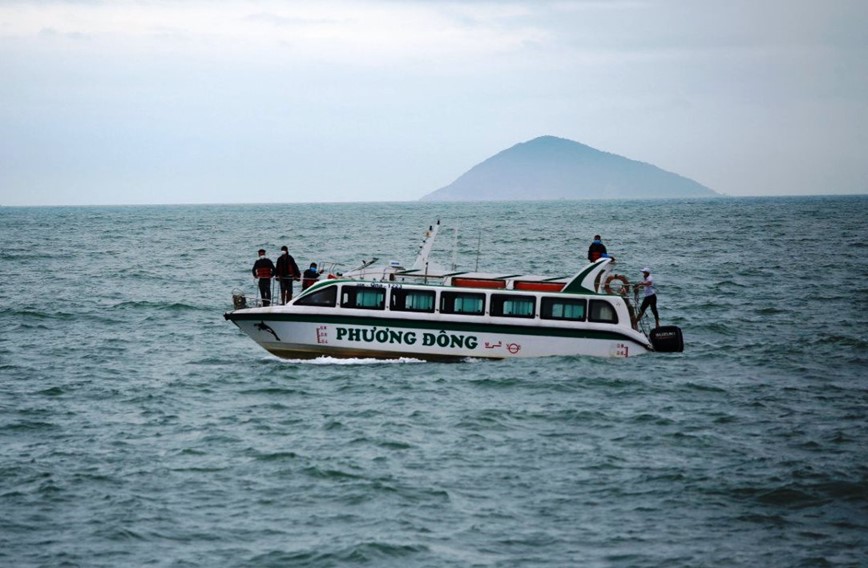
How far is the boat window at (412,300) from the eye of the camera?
96.6ft

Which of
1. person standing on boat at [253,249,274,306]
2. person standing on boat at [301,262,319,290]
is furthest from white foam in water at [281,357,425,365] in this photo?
person standing on boat at [253,249,274,306]

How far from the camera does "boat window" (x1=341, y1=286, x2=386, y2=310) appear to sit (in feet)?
96.8

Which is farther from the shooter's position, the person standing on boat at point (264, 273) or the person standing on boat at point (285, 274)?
the person standing on boat at point (264, 273)

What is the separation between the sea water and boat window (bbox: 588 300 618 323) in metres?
1.25

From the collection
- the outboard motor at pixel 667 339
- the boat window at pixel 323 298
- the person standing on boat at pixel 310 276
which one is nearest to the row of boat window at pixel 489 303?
the boat window at pixel 323 298

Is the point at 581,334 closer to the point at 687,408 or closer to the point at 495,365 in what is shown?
the point at 495,365

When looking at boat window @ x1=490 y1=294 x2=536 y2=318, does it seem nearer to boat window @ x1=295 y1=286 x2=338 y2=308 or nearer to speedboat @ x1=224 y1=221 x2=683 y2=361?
speedboat @ x1=224 y1=221 x2=683 y2=361

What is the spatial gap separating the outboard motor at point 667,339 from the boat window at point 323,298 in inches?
371

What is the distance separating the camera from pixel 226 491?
1909cm

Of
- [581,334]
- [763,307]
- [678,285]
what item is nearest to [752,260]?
[678,285]

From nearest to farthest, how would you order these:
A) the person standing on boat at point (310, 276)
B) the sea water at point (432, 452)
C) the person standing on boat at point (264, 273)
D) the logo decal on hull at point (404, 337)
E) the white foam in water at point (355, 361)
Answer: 1. the sea water at point (432, 452)
2. the logo decal on hull at point (404, 337)
3. the white foam in water at point (355, 361)
4. the person standing on boat at point (310, 276)
5. the person standing on boat at point (264, 273)

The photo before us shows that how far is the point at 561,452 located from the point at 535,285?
898 cm

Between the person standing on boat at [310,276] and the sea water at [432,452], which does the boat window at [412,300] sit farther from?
the person standing on boat at [310,276]

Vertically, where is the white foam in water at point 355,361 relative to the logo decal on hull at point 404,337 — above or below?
below
